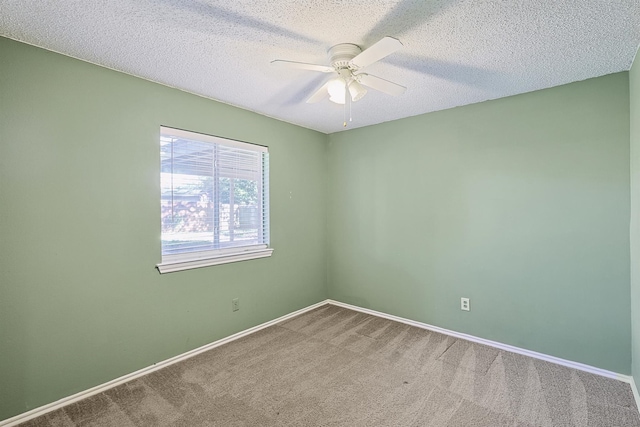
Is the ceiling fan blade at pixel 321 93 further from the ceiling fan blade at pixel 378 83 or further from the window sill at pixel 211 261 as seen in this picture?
the window sill at pixel 211 261

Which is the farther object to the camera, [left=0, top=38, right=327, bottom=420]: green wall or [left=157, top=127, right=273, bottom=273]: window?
[left=157, top=127, right=273, bottom=273]: window

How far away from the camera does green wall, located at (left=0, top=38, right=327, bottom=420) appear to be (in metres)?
1.80

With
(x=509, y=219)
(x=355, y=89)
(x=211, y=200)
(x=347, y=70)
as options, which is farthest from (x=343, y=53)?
(x=509, y=219)

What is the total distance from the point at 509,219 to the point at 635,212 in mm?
783

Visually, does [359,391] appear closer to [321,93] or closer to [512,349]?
[512,349]

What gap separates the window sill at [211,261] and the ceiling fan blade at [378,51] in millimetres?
2035

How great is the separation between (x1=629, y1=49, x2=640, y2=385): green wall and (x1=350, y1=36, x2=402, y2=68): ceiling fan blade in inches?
66.8

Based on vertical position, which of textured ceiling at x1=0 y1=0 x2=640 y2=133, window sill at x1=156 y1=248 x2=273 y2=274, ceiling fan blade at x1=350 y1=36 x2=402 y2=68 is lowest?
window sill at x1=156 y1=248 x2=273 y2=274

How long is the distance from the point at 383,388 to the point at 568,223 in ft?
6.42

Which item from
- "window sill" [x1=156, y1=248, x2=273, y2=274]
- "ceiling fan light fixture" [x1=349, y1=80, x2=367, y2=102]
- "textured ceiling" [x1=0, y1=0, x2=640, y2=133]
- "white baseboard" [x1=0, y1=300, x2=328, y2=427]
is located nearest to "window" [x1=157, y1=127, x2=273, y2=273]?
"window sill" [x1=156, y1=248, x2=273, y2=274]

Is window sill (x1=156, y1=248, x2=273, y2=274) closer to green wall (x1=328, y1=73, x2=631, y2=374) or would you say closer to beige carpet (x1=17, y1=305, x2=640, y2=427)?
beige carpet (x1=17, y1=305, x2=640, y2=427)

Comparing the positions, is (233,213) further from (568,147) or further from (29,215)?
(568,147)

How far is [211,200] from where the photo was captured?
2.80 meters

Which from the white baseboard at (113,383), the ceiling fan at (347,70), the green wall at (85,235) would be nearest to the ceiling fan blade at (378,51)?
the ceiling fan at (347,70)
